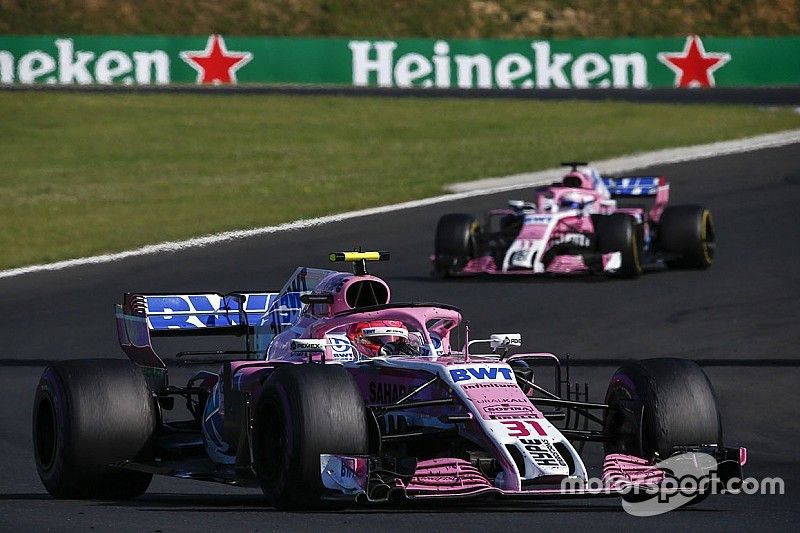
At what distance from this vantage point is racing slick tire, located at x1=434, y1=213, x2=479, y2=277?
2261cm

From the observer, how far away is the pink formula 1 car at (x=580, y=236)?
22.1 m

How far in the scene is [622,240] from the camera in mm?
22062

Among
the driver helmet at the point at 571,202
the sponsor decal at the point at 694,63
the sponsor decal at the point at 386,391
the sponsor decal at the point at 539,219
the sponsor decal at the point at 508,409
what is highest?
the sponsor decal at the point at 694,63

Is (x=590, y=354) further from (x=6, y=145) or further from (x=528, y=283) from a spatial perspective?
(x=6, y=145)

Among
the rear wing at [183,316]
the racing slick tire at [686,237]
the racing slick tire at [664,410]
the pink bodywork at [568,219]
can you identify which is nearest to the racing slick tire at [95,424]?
the rear wing at [183,316]

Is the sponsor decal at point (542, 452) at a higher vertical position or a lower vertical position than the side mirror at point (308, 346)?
lower

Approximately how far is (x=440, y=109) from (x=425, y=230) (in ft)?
63.1

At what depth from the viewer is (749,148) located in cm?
3653

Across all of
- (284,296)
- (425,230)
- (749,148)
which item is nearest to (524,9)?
(749,148)

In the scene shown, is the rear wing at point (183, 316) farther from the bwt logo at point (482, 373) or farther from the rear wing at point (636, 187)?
the rear wing at point (636, 187)

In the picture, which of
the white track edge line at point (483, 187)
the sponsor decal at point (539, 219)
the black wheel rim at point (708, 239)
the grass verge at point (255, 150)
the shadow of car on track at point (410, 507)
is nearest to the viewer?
the shadow of car on track at point (410, 507)

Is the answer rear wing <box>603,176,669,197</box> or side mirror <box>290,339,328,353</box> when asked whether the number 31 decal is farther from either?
rear wing <box>603,176,669,197</box>

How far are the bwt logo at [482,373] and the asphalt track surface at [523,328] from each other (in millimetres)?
711

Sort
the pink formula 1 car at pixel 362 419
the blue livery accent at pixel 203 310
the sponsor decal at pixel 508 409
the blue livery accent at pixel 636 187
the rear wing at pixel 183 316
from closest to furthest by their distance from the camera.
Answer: the pink formula 1 car at pixel 362 419, the sponsor decal at pixel 508 409, the rear wing at pixel 183 316, the blue livery accent at pixel 203 310, the blue livery accent at pixel 636 187
